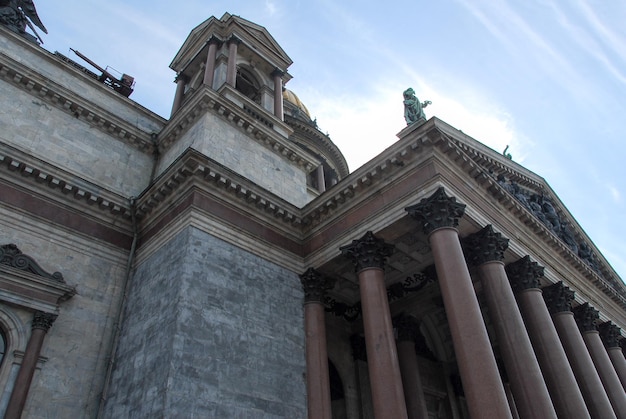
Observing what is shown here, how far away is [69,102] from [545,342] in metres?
15.1

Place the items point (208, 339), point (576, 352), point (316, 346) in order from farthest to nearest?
point (576, 352)
point (316, 346)
point (208, 339)

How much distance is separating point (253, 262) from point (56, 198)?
521 centimetres

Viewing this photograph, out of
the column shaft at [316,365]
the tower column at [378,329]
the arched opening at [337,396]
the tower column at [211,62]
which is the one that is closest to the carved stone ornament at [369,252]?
the tower column at [378,329]

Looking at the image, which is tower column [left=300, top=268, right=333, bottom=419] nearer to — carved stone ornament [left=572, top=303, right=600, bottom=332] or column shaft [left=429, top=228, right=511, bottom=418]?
column shaft [left=429, top=228, right=511, bottom=418]

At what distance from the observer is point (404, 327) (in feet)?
51.4

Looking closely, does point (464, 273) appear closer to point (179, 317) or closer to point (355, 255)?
point (355, 255)

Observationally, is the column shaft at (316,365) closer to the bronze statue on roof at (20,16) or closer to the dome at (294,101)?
the bronze statue on roof at (20,16)

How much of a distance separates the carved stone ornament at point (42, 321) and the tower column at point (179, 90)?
10.8 m

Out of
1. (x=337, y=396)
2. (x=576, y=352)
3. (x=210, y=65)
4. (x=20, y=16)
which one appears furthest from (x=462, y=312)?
(x=20, y=16)

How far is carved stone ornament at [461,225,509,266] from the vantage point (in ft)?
39.4

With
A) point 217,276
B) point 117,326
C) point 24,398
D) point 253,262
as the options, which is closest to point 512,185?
point 253,262

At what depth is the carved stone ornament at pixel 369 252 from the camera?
1201 cm

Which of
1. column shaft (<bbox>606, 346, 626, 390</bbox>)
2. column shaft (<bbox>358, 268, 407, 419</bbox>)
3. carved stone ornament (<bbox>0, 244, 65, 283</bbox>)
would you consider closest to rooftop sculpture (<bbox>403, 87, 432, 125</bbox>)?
column shaft (<bbox>358, 268, 407, 419</bbox>)

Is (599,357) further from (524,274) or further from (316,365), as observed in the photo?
(316,365)
